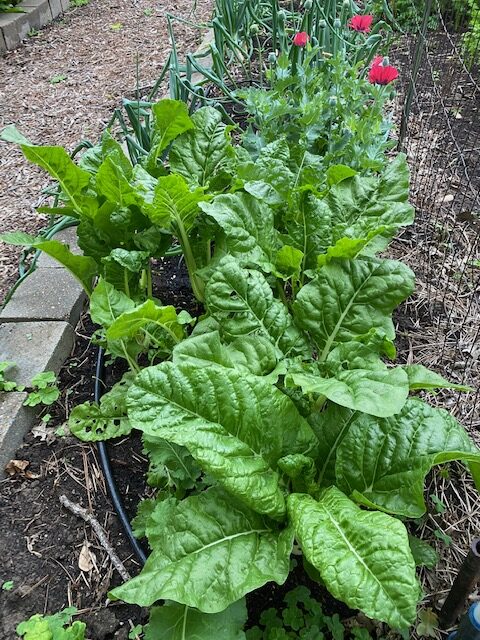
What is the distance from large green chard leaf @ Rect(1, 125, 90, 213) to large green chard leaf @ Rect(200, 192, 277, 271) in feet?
1.68

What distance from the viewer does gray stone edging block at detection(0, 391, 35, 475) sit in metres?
1.80

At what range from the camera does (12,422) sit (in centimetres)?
184

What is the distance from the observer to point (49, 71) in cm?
457

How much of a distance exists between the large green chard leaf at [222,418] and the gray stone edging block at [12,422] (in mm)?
784

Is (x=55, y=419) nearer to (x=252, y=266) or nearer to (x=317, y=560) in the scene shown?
(x=252, y=266)

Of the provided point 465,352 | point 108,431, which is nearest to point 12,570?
point 108,431

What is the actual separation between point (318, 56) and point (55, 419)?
218 centimetres

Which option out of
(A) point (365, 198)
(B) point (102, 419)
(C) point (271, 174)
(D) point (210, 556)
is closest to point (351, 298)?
(A) point (365, 198)

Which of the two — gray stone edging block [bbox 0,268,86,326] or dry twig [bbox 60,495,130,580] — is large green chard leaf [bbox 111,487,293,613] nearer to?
dry twig [bbox 60,495,130,580]

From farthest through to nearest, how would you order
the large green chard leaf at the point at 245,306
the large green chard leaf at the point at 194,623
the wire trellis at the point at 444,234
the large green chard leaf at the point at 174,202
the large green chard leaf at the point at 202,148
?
the wire trellis at the point at 444,234, the large green chard leaf at the point at 202,148, the large green chard leaf at the point at 174,202, the large green chard leaf at the point at 245,306, the large green chard leaf at the point at 194,623

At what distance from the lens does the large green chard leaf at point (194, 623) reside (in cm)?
124

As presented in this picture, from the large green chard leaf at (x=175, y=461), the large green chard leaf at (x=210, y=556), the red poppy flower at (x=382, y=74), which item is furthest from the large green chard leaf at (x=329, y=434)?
the red poppy flower at (x=382, y=74)

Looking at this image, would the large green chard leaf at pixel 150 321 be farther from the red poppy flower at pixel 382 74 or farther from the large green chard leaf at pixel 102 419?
the red poppy flower at pixel 382 74

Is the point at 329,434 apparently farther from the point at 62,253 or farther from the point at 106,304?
the point at 62,253
